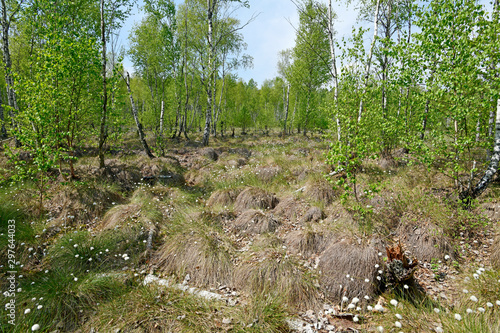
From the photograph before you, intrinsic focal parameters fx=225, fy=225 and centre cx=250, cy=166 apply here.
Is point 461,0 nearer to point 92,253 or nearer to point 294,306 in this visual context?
point 294,306

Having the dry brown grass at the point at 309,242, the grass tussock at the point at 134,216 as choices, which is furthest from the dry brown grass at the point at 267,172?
the grass tussock at the point at 134,216

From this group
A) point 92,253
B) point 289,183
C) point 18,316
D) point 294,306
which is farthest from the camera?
point 289,183

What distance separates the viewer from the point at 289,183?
895cm

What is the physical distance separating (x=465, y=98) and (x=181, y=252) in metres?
6.92

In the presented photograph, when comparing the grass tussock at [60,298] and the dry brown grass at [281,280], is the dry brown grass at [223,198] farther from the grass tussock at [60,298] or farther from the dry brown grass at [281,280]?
the grass tussock at [60,298]

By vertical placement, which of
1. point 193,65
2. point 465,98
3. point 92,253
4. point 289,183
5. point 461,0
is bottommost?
point 92,253

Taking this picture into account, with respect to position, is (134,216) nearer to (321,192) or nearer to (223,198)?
(223,198)

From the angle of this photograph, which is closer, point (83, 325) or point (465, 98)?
point (83, 325)

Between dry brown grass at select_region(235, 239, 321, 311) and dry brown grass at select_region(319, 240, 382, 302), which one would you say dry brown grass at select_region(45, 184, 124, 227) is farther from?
dry brown grass at select_region(319, 240, 382, 302)

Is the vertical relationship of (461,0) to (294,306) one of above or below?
above

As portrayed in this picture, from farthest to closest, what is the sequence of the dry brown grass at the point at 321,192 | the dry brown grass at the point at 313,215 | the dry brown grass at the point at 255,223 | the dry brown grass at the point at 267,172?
the dry brown grass at the point at 267,172, the dry brown grass at the point at 321,192, the dry brown grass at the point at 313,215, the dry brown grass at the point at 255,223

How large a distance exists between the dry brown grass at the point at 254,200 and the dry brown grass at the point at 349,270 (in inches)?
119

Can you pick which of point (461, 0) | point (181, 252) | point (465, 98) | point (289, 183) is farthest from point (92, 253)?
point (461, 0)

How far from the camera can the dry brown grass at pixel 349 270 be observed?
419 centimetres
